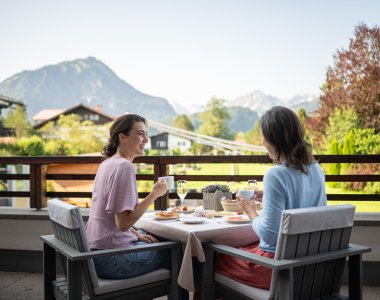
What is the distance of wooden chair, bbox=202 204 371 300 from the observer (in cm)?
189

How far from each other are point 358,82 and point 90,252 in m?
21.7

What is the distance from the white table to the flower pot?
1.02 feet

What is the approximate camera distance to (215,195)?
285cm

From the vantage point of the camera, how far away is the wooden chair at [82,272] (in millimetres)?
2088

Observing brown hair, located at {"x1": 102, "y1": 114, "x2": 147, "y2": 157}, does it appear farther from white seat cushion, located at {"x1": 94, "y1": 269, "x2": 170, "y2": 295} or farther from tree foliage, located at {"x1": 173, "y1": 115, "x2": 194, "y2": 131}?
tree foliage, located at {"x1": 173, "y1": 115, "x2": 194, "y2": 131}

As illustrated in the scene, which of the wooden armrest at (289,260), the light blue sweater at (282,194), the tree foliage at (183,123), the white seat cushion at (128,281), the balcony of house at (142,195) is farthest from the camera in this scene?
the tree foliage at (183,123)

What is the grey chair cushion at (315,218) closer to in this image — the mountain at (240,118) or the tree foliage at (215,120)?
the tree foliage at (215,120)

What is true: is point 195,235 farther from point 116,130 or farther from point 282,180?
point 116,130

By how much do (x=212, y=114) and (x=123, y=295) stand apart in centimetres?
6216

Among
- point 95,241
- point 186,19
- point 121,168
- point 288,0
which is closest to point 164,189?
point 121,168

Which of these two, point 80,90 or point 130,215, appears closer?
point 130,215

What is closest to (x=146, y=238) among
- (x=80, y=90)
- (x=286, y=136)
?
(x=286, y=136)

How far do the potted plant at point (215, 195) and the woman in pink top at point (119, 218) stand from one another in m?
0.54

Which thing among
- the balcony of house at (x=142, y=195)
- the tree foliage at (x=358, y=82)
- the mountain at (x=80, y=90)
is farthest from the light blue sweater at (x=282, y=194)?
the mountain at (x=80, y=90)
